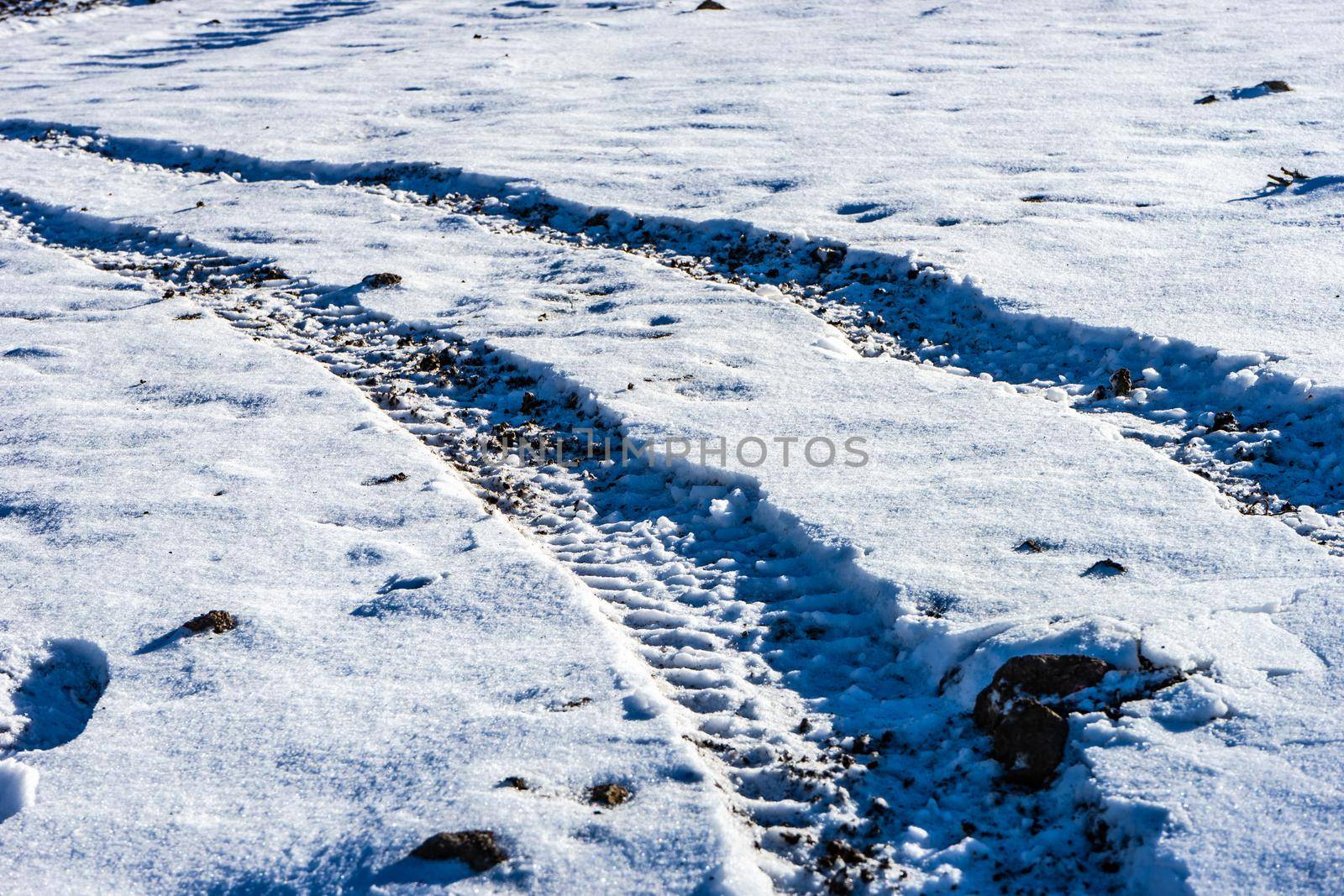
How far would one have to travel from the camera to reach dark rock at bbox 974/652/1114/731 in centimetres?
254

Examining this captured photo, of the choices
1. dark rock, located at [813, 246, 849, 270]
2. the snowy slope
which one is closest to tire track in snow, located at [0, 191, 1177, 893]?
the snowy slope

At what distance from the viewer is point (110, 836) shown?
2.41 meters

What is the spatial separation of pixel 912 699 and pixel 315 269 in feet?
14.4

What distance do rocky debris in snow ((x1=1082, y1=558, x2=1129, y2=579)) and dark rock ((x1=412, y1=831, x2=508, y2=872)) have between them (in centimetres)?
178

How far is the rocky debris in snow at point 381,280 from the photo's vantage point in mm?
5656

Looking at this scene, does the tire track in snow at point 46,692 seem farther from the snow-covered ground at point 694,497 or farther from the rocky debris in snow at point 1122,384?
the rocky debris in snow at point 1122,384

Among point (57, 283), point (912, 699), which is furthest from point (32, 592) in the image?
point (57, 283)

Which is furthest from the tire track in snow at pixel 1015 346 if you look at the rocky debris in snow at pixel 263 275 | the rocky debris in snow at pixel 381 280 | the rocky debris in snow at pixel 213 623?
the rocky debris in snow at pixel 213 623

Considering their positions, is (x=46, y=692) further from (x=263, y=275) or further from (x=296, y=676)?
(x=263, y=275)

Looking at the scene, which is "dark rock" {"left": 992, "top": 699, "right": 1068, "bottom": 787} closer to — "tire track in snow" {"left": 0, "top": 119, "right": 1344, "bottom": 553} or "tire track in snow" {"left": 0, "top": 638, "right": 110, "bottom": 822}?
"tire track in snow" {"left": 0, "top": 119, "right": 1344, "bottom": 553}

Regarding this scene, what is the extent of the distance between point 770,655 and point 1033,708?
75 cm

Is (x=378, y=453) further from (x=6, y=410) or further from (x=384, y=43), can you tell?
(x=384, y=43)

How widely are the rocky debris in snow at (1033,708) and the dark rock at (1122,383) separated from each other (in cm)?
179

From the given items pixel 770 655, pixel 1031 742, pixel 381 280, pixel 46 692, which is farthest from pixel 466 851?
pixel 381 280
